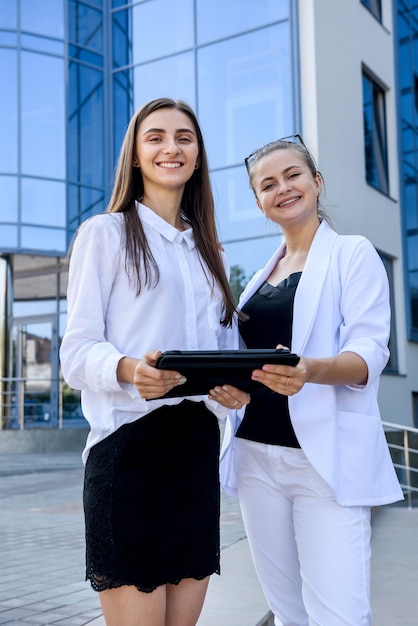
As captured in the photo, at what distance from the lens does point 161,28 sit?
13.8 m

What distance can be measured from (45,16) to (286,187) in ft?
49.7

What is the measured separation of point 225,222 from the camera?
40.5ft

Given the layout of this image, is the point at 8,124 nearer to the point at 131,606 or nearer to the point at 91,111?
the point at 91,111

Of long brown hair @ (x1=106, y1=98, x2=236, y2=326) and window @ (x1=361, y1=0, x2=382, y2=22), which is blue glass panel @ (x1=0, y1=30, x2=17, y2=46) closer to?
window @ (x1=361, y1=0, x2=382, y2=22)

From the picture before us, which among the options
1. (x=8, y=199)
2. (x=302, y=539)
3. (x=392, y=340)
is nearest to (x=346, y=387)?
(x=302, y=539)

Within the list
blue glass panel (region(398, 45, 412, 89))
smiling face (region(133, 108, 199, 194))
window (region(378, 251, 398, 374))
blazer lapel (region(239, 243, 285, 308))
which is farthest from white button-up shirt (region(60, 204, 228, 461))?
blue glass panel (region(398, 45, 412, 89))

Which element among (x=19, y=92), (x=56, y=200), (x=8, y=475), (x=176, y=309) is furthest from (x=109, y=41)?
(x=176, y=309)

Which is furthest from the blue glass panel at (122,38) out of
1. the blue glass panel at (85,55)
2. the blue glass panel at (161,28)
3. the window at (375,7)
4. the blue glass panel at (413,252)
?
the blue glass panel at (413,252)

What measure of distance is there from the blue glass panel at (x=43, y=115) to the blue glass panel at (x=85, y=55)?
0.32 metres

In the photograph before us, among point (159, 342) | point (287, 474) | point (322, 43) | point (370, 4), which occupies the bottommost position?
point (287, 474)

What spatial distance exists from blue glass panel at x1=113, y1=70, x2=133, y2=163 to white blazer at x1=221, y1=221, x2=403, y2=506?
41.8 feet

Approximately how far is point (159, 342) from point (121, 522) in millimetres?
478

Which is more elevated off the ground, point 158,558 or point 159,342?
point 159,342

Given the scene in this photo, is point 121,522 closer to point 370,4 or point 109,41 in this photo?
point 370,4
